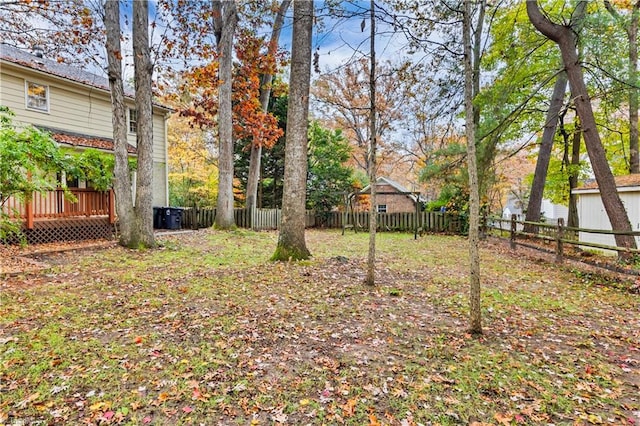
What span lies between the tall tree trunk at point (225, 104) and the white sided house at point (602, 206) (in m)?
13.1

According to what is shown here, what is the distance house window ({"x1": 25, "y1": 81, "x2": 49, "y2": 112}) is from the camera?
39.1 ft

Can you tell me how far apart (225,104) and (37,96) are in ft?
22.0

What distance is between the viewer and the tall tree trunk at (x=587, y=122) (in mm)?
8211

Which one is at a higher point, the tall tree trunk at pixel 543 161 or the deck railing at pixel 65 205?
the tall tree trunk at pixel 543 161

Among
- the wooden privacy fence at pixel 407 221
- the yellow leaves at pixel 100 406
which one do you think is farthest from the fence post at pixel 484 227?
the yellow leaves at pixel 100 406

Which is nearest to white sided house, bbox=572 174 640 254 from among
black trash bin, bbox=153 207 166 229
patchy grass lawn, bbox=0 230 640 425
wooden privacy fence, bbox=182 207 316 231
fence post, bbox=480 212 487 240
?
fence post, bbox=480 212 487 240

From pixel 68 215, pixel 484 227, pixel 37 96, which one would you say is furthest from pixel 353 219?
pixel 37 96

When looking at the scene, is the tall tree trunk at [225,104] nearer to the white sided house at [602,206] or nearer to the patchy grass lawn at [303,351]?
the patchy grass lawn at [303,351]

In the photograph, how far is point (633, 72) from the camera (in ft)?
28.7

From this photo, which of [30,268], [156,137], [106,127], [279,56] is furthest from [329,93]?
[30,268]

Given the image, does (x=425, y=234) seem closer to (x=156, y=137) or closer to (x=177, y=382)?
(x=156, y=137)

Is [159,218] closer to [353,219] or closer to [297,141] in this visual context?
[353,219]

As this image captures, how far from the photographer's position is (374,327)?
4.13 meters

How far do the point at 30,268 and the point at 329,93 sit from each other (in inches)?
877
